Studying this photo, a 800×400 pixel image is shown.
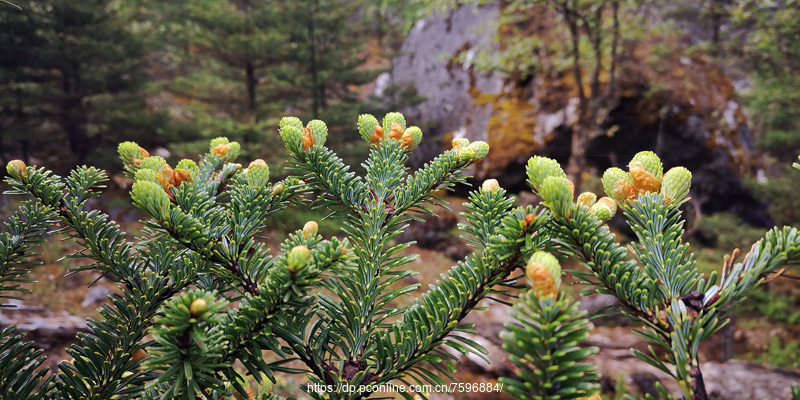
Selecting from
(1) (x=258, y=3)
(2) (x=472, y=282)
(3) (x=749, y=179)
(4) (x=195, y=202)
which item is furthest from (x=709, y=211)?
(1) (x=258, y=3)

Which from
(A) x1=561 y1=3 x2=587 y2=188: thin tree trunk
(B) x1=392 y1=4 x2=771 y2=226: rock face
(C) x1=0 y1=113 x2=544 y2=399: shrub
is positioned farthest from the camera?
(B) x1=392 y1=4 x2=771 y2=226: rock face

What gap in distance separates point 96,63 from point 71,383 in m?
7.16

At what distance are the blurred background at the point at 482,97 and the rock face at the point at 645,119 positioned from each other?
3 centimetres

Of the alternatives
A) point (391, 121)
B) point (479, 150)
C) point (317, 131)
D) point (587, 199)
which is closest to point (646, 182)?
point (587, 199)

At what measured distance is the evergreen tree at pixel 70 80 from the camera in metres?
4.17

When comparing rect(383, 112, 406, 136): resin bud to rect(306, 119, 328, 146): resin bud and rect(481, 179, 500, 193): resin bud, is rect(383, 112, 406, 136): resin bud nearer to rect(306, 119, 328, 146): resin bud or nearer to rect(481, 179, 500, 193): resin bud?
rect(306, 119, 328, 146): resin bud

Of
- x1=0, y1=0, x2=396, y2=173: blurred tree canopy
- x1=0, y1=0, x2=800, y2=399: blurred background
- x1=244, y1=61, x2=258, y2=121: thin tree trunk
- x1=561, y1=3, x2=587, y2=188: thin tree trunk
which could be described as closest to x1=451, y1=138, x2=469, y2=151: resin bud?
x1=0, y1=0, x2=800, y2=399: blurred background

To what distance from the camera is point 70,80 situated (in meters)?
5.47

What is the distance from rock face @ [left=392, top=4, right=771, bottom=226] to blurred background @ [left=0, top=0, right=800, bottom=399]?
0.03m

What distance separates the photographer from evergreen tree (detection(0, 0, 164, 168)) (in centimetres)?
417

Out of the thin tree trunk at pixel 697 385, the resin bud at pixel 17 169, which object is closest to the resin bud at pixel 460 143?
the thin tree trunk at pixel 697 385

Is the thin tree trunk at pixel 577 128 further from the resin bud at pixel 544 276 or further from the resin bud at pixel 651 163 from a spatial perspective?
the resin bud at pixel 544 276

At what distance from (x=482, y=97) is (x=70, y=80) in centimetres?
686

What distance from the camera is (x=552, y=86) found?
6.15 meters
